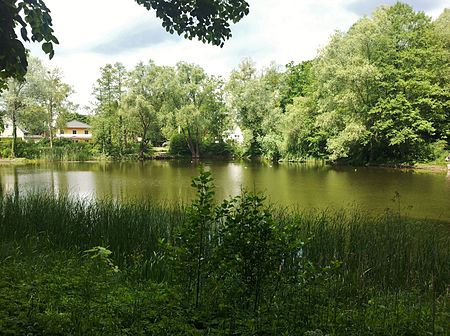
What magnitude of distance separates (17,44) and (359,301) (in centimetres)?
348

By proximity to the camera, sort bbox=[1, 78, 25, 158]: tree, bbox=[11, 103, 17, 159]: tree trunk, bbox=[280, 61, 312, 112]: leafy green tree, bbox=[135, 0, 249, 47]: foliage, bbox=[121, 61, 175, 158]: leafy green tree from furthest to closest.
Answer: bbox=[280, 61, 312, 112]: leafy green tree < bbox=[121, 61, 175, 158]: leafy green tree < bbox=[1, 78, 25, 158]: tree < bbox=[11, 103, 17, 159]: tree trunk < bbox=[135, 0, 249, 47]: foliage

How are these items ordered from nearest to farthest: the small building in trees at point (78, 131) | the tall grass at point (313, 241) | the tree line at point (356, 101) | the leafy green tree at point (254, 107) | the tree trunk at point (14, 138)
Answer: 1. the tall grass at point (313, 241)
2. the tree line at point (356, 101)
3. the tree trunk at point (14, 138)
4. the leafy green tree at point (254, 107)
5. the small building in trees at point (78, 131)

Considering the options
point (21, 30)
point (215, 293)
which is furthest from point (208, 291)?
point (21, 30)

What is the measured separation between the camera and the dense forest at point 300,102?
2606 centimetres

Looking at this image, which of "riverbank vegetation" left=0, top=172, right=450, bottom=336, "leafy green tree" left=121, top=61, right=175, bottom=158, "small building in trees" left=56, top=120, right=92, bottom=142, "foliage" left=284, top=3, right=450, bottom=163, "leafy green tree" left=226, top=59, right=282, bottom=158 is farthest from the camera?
"small building in trees" left=56, top=120, right=92, bottom=142

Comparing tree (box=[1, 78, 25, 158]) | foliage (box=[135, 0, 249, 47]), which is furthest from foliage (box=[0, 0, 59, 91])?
tree (box=[1, 78, 25, 158])

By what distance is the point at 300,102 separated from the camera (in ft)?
113

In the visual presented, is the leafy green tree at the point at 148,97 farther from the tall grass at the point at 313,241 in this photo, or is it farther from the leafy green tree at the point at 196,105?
the tall grass at the point at 313,241

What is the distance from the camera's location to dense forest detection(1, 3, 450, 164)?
26.1 m

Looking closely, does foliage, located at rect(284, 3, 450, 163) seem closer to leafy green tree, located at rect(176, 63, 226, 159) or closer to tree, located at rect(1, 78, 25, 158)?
leafy green tree, located at rect(176, 63, 226, 159)

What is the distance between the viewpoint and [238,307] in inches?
114

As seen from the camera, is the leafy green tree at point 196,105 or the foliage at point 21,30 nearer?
the foliage at point 21,30

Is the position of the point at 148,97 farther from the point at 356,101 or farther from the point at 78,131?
the point at 78,131

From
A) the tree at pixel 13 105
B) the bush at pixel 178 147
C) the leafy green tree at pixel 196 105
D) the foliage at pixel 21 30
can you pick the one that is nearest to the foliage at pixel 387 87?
the leafy green tree at pixel 196 105
